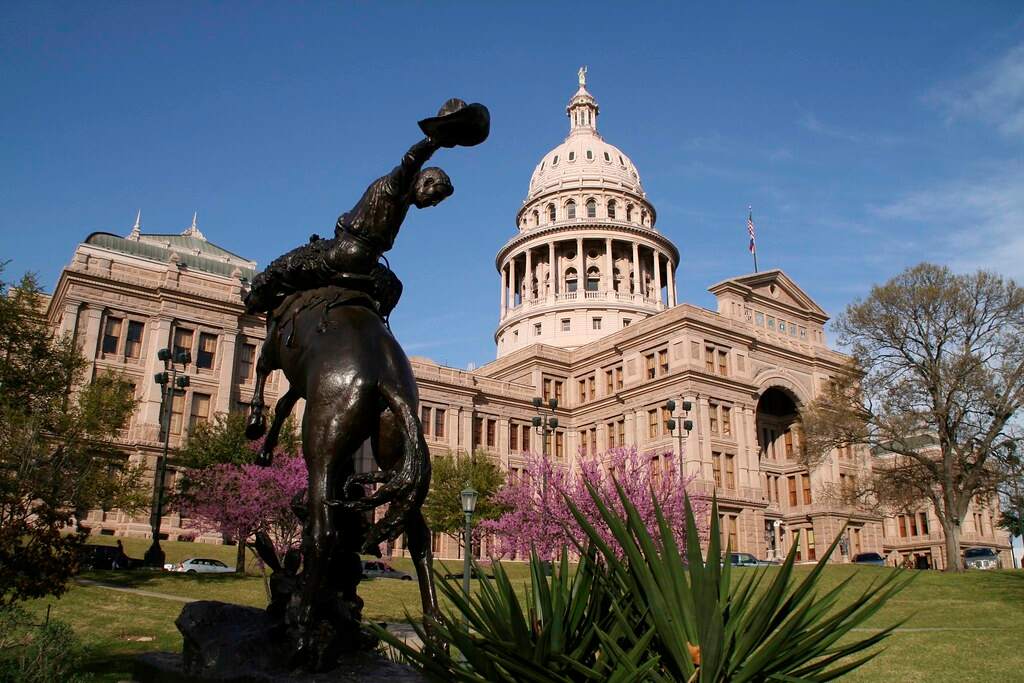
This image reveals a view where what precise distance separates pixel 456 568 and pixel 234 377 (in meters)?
19.6

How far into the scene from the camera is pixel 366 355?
5.36m

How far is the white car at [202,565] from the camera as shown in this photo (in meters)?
34.1

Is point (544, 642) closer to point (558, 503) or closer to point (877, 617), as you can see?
point (877, 617)

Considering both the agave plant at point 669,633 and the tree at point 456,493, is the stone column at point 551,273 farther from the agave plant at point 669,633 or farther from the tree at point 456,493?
the agave plant at point 669,633

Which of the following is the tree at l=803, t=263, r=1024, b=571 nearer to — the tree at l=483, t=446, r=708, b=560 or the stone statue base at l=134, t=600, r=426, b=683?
the tree at l=483, t=446, r=708, b=560

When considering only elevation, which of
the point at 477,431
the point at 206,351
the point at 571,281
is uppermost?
the point at 571,281

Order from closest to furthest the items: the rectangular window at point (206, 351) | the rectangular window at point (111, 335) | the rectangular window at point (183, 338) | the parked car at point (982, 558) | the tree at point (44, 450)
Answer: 1. the tree at point (44, 450)
2. the rectangular window at point (111, 335)
3. the rectangular window at point (183, 338)
4. the rectangular window at point (206, 351)
5. the parked car at point (982, 558)

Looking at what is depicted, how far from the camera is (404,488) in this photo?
196 inches

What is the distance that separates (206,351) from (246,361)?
2.68 meters

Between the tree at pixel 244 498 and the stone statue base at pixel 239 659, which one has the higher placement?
the tree at pixel 244 498

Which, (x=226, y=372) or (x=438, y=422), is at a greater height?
(x=226, y=372)

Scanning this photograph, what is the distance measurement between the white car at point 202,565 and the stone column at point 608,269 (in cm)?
5408

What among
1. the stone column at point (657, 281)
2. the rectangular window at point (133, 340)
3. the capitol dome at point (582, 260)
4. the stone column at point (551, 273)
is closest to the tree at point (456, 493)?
the rectangular window at point (133, 340)

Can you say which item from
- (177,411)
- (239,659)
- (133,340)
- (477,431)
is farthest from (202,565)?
(239,659)
